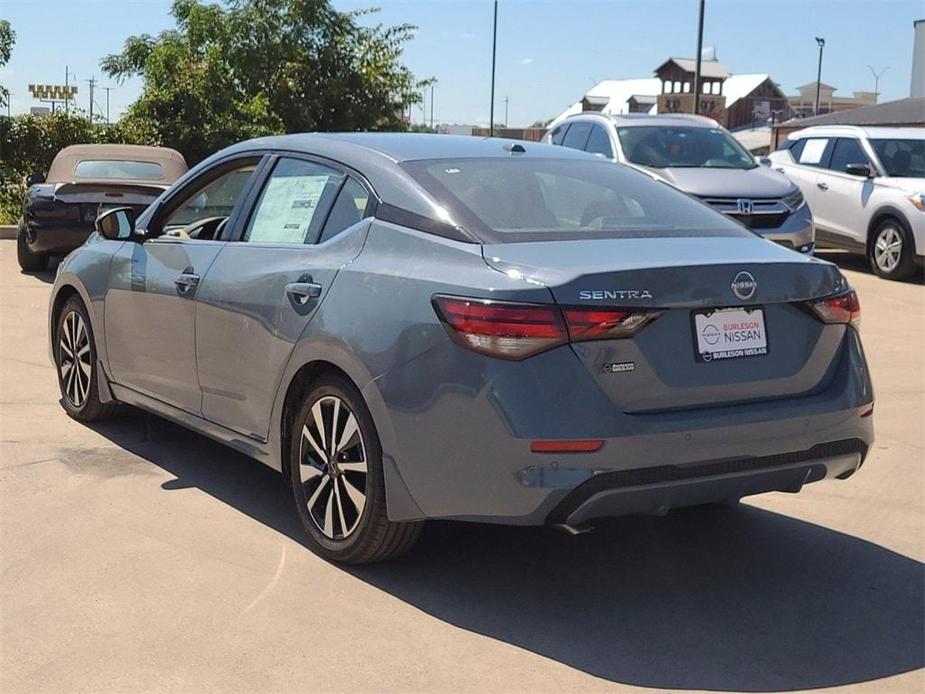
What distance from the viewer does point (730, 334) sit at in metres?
4.04

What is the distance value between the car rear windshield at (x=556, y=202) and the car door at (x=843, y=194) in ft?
34.9

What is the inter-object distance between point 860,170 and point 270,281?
1162 centimetres

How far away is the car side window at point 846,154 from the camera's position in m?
15.5

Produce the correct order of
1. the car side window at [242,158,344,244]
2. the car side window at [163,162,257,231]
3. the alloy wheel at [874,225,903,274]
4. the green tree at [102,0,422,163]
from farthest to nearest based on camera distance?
1. the green tree at [102,0,422,163]
2. the alloy wheel at [874,225,903,274]
3. the car side window at [163,162,257,231]
4. the car side window at [242,158,344,244]

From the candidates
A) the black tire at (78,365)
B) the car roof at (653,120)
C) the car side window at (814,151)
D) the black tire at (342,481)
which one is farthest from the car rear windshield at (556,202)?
the car side window at (814,151)

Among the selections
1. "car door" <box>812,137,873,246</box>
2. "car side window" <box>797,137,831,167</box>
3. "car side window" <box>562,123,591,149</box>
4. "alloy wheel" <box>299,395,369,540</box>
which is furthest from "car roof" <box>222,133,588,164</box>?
"car side window" <box>797,137,831,167</box>

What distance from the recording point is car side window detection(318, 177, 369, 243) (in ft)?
15.3

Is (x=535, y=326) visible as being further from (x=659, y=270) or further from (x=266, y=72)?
(x=266, y=72)

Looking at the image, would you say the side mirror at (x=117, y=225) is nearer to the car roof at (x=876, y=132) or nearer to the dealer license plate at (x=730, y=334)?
the dealer license plate at (x=730, y=334)

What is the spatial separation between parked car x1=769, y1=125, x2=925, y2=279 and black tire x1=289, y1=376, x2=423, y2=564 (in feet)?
36.5

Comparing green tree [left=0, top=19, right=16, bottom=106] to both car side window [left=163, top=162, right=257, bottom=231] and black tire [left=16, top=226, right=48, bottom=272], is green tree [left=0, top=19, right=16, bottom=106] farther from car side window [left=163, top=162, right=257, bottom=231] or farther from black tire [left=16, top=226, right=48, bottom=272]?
car side window [left=163, top=162, right=257, bottom=231]

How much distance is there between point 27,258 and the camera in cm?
1306

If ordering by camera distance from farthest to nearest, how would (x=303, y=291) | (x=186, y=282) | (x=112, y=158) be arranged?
1. (x=112, y=158)
2. (x=186, y=282)
3. (x=303, y=291)

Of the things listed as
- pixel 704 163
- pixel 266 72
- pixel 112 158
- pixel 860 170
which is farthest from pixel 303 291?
pixel 266 72
